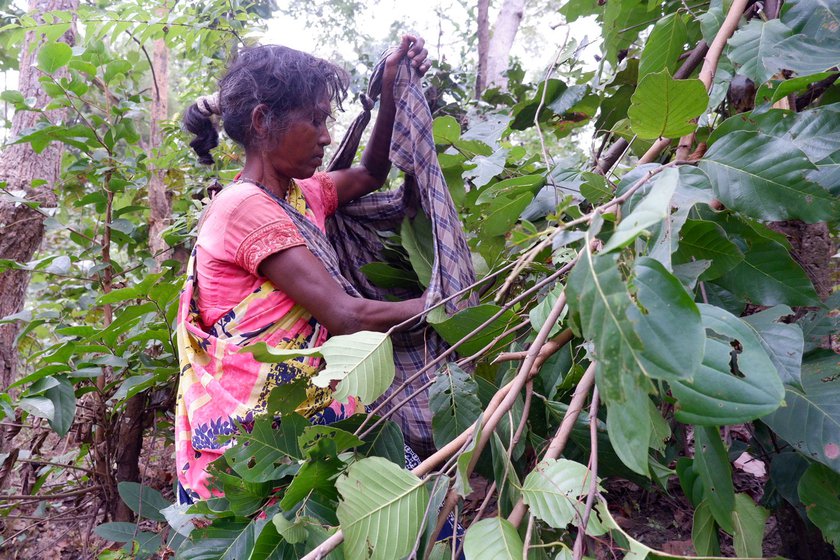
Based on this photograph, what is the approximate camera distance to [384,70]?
61.9 inches

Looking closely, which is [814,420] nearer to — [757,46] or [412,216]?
[757,46]

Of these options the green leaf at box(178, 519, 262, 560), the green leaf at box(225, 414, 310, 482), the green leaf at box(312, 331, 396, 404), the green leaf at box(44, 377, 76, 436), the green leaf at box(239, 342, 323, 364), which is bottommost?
the green leaf at box(44, 377, 76, 436)

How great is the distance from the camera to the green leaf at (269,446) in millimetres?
1063

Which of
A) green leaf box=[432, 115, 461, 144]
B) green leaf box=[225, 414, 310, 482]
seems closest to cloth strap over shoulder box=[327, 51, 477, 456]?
green leaf box=[432, 115, 461, 144]

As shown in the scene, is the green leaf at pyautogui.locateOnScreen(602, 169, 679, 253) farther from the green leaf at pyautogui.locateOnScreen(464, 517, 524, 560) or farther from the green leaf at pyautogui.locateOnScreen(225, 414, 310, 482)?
the green leaf at pyautogui.locateOnScreen(225, 414, 310, 482)

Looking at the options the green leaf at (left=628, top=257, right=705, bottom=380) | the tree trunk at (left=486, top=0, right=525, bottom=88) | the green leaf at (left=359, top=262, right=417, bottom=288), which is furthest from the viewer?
the tree trunk at (left=486, top=0, right=525, bottom=88)

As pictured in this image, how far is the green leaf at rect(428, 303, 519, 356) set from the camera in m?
1.08

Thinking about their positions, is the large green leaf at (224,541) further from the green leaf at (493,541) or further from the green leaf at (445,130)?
the green leaf at (445,130)

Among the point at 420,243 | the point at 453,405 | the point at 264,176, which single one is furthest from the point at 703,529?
the point at 264,176

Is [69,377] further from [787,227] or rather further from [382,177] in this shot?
[787,227]

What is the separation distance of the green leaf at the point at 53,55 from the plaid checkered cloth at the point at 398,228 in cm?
107

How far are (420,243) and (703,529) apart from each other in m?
1.00

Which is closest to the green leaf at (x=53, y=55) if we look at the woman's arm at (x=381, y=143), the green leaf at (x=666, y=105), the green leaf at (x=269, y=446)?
the woman's arm at (x=381, y=143)

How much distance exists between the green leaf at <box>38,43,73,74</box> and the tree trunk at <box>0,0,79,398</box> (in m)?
0.44
